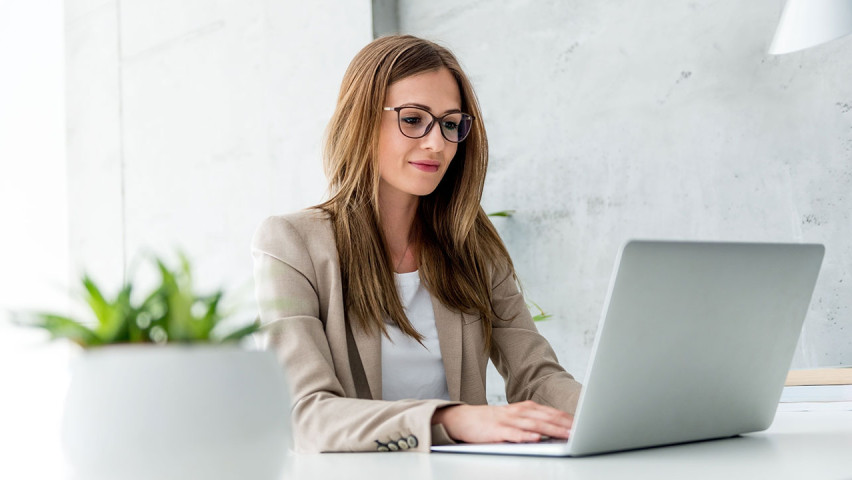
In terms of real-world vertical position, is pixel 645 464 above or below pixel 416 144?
below

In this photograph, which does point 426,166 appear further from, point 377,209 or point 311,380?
point 311,380

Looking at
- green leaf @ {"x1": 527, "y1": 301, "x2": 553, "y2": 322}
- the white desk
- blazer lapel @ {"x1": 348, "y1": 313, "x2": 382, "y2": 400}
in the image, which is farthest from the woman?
green leaf @ {"x1": 527, "y1": 301, "x2": 553, "y2": 322}

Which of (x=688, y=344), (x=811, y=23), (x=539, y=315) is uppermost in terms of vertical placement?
(x=811, y=23)

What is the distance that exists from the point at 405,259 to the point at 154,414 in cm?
151

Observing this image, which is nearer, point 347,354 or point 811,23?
point 347,354

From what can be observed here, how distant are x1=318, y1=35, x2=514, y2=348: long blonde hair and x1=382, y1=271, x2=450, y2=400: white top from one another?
0.12 feet

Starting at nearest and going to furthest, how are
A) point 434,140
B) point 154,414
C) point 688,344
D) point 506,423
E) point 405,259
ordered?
1. point 154,414
2. point 688,344
3. point 506,423
4. point 434,140
5. point 405,259

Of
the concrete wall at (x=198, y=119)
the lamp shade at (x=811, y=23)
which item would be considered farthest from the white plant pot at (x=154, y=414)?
the concrete wall at (x=198, y=119)

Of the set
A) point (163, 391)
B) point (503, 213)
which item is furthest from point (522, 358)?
point (163, 391)

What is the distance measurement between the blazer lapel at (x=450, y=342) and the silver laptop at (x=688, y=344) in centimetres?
77

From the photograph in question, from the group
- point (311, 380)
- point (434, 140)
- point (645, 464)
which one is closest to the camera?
point (645, 464)

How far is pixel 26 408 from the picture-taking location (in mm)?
3822

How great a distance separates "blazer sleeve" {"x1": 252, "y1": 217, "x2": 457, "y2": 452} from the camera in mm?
1161

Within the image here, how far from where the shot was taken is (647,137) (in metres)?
2.94
